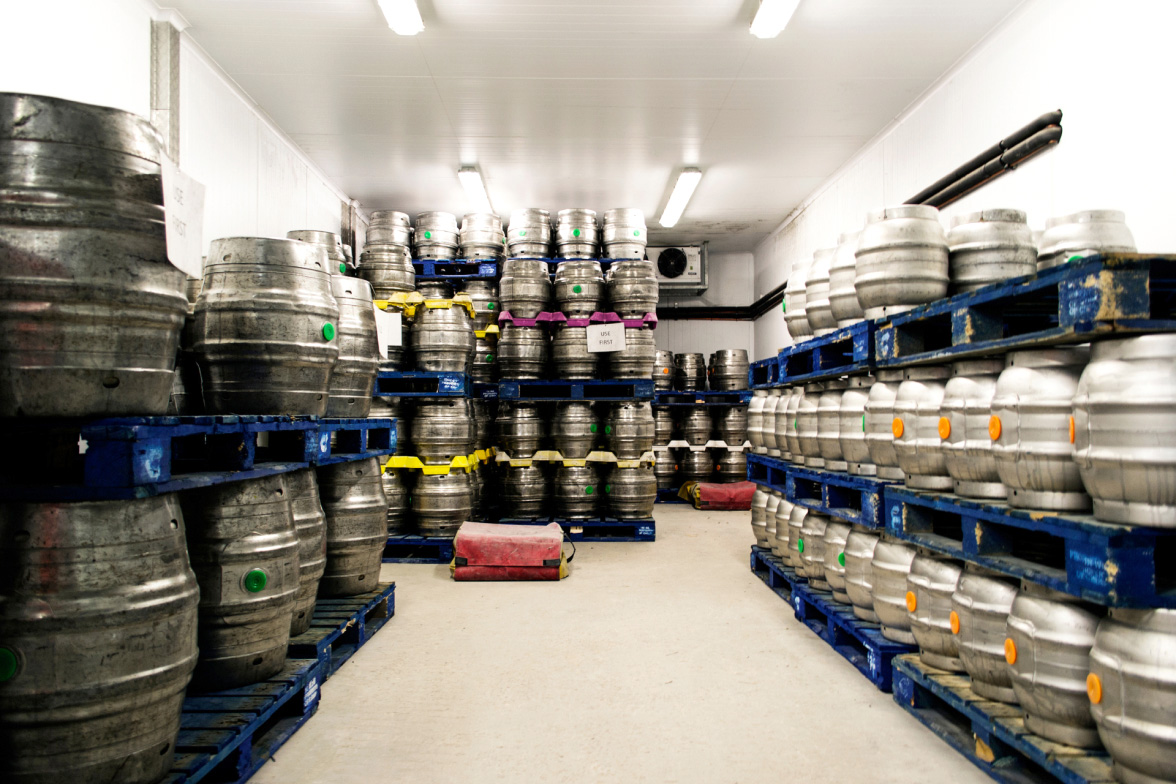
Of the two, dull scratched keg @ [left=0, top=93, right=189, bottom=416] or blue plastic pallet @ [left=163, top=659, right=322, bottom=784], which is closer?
dull scratched keg @ [left=0, top=93, right=189, bottom=416]

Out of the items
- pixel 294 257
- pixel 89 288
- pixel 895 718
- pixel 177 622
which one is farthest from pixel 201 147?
pixel 895 718

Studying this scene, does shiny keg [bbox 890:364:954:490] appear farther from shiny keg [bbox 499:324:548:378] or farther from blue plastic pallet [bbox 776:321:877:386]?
shiny keg [bbox 499:324:548:378]

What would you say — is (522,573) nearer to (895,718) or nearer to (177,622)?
(895,718)

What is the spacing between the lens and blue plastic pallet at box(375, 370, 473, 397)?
6676 millimetres

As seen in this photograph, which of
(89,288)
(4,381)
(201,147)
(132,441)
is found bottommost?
(132,441)

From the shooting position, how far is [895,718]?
3.18 m

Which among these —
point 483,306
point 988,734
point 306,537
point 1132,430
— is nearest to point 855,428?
point 988,734

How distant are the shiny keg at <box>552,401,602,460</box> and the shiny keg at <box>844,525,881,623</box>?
402cm

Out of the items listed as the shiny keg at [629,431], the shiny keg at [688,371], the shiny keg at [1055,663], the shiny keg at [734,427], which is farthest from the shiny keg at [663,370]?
the shiny keg at [1055,663]

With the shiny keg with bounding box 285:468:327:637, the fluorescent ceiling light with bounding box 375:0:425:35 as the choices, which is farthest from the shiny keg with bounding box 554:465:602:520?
the fluorescent ceiling light with bounding box 375:0:425:35

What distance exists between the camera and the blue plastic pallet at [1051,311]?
216 centimetres

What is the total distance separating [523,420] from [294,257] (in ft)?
15.1

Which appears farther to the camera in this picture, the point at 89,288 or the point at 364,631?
the point at 364,631

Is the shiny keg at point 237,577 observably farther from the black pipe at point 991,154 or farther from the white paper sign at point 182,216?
the black pipe at point 991,154
